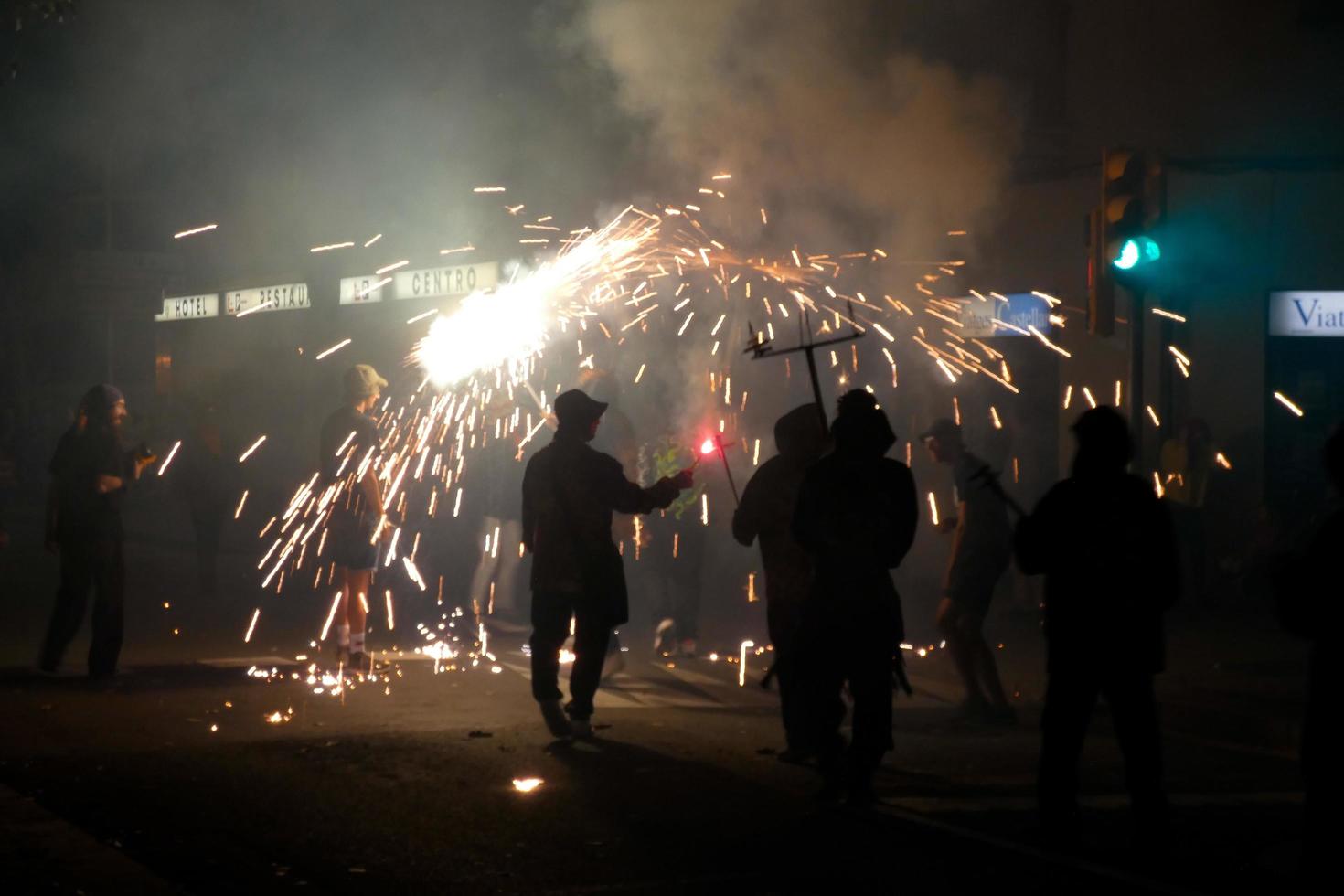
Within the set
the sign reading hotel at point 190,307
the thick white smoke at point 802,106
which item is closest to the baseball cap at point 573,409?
the thick white smoke at point 802,106

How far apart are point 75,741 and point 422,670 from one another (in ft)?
9.34

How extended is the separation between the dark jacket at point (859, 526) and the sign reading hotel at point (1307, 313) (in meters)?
9.25

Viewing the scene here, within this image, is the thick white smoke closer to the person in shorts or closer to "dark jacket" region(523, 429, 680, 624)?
the person in shorts

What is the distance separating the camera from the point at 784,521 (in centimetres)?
740

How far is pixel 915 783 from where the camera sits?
693cm

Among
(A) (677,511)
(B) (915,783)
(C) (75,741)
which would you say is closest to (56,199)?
(A) (677,511)

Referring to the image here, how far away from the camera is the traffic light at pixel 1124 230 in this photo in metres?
9.69

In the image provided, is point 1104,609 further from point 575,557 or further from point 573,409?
point 573,409

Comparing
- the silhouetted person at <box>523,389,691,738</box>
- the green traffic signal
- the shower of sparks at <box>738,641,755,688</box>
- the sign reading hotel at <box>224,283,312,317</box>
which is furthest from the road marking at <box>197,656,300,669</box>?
the sign reading hotel at <box>224,283,312,317</box>

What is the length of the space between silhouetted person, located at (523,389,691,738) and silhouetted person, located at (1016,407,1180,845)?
261 centimetres

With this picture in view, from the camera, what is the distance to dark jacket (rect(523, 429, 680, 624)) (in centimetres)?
799

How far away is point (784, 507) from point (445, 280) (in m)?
12.2

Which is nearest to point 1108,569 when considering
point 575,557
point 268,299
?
point 575,557

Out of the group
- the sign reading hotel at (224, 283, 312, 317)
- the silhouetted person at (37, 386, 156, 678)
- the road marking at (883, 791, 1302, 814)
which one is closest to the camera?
the road marking at (883, 791, 1302, 814)
